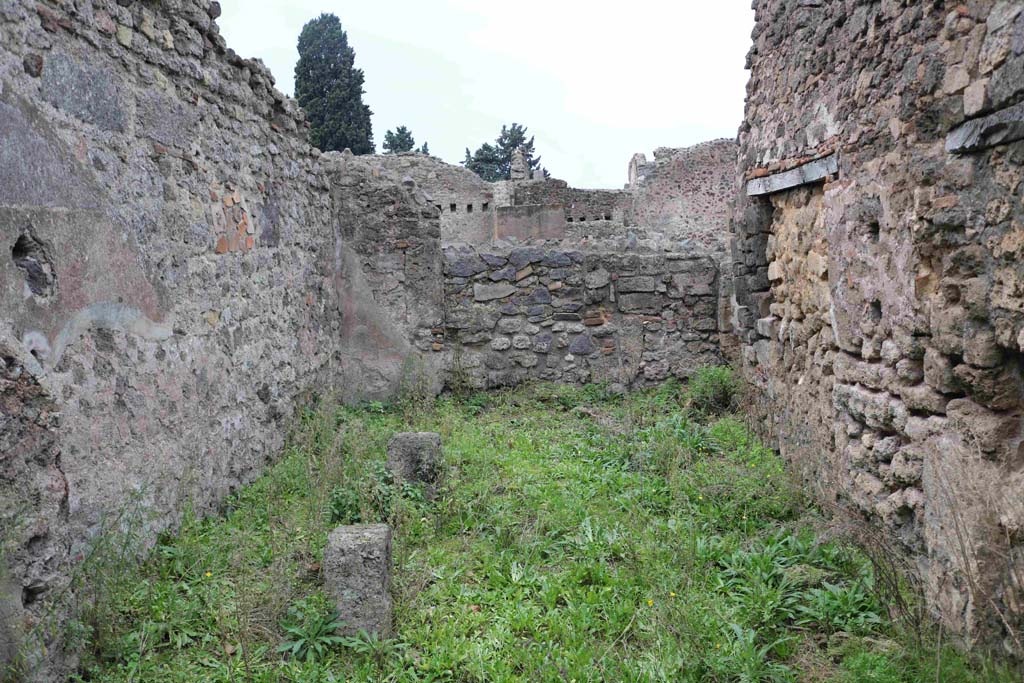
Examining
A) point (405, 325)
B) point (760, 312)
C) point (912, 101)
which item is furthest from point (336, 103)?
point (912, 101)

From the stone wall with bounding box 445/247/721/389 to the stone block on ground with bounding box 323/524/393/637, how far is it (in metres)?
4.08

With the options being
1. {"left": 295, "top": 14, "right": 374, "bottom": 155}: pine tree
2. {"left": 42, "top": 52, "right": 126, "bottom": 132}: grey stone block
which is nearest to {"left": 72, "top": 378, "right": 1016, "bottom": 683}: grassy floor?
{"left": 42, "top": 52, "right": 126, "bottom": 132}: grey stone block

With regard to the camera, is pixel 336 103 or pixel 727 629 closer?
pixel 727 629

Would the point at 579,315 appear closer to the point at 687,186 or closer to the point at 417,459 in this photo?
the point at 417,459

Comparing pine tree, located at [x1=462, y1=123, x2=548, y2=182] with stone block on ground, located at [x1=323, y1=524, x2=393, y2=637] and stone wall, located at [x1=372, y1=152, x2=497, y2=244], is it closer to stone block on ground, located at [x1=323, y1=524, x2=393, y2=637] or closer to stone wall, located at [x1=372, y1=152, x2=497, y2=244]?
stone wall, located at [x1=372, y1=152, x2=497, y2=244]

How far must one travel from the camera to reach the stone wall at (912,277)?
238 centimetres

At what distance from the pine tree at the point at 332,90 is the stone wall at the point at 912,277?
868 inches

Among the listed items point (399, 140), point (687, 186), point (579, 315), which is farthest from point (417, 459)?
point (399, 140)

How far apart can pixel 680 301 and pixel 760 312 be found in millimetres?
1730

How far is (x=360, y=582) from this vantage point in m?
3.00

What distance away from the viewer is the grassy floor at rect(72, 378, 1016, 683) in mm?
2719

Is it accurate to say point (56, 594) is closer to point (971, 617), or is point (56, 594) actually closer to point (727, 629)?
point (727, 629)

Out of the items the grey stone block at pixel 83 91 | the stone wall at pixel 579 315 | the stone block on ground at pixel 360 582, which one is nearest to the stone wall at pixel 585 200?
the stone wall at pixel 579 315

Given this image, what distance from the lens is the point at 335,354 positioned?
22.1 ft
